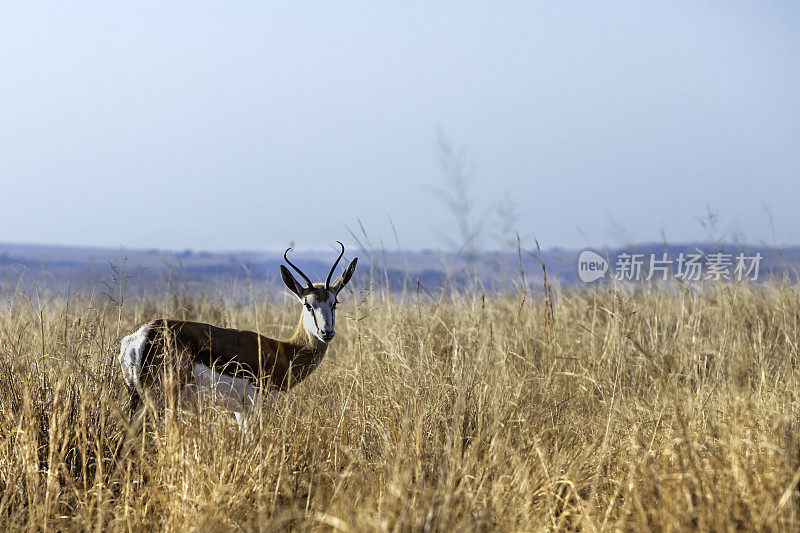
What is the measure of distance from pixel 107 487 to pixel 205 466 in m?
0.71

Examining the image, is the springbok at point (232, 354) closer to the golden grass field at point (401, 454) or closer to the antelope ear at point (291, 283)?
the antelope ear at point (291, 283)

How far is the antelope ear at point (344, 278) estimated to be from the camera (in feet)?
18.1

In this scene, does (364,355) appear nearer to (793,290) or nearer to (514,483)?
(514,483)

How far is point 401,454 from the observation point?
10.7 feet

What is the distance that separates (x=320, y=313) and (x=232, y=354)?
67 centimetres

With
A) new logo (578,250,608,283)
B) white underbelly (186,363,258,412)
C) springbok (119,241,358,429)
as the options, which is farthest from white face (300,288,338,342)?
new logo (578,250,608,283)

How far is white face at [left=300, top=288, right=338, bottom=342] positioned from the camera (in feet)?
17.1

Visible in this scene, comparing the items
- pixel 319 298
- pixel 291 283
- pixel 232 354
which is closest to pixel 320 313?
pixel 319 298

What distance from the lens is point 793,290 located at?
26.3 ft

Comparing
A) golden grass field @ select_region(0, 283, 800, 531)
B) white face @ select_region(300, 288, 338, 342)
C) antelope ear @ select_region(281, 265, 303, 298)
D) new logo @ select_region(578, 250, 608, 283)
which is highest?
new logo @ select_region(578, 250, 608, 283)

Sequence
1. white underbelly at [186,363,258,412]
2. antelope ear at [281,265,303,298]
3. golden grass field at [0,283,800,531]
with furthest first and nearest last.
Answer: antelope ear at [281,265,303,298], white underbelly at [186,363,258,412], golden grass field at [0,283,800,531]

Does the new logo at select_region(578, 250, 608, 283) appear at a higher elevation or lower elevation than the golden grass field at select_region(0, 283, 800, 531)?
higher

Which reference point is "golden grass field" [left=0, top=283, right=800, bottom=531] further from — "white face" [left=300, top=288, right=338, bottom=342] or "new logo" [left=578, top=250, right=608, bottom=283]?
"new logo" [left=578, top=250, right=608, bottom=283]

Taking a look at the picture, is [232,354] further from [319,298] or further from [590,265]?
[590,265]
